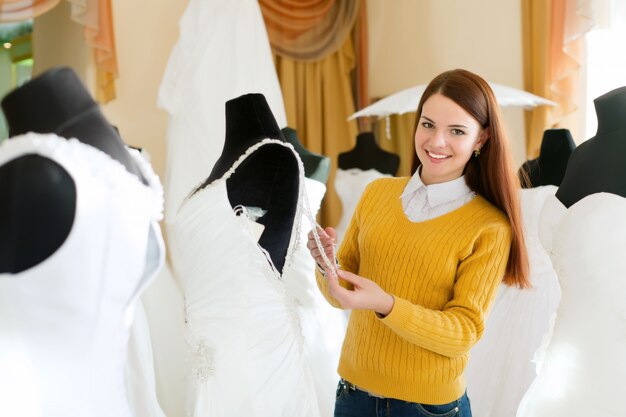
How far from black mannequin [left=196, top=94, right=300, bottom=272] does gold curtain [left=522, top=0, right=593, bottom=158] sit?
2.31 meters

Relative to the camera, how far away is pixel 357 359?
1552 millimetres

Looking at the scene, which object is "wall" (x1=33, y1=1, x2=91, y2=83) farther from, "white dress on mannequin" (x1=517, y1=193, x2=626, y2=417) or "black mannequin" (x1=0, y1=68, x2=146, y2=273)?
"white dress on mannequin" (x1=517, y1=193, x2=626, y2=417)

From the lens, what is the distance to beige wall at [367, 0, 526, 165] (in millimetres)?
3809

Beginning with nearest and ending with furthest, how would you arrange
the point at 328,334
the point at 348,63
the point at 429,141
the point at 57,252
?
1. the point at 57,252
2. the point at 429,141
3. the point at 328,334
4. the point at 348,63

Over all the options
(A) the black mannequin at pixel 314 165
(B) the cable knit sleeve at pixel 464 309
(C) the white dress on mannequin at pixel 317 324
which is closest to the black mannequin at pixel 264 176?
(B) the cable knit sleeve at pixel 464 309

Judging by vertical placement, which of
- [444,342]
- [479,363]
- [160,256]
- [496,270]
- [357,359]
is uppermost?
[160,256]

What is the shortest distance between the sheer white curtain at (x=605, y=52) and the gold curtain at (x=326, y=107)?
5.49 feet

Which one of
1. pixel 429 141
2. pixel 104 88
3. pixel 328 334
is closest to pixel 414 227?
pixel 429 141

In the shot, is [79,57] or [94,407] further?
[79,57]

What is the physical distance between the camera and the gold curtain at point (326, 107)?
447 centimetres

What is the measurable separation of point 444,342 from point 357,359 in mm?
258

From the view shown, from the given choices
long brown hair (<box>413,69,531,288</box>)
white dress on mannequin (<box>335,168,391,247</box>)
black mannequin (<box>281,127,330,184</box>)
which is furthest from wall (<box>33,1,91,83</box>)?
long brown hair (<box>413,69,531,288</box>)

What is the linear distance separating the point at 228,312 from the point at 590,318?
28.0 inches

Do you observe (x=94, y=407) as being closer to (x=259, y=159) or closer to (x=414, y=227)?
(x=259, y=159)
